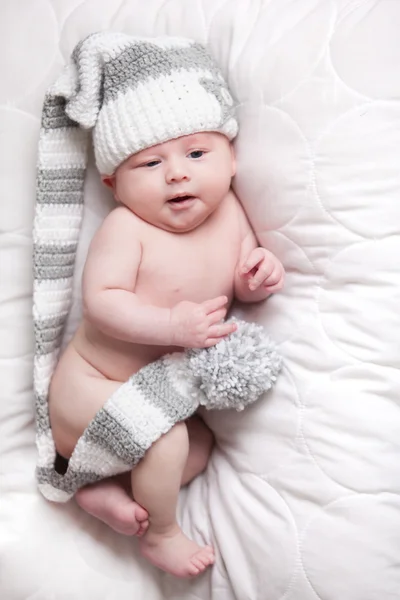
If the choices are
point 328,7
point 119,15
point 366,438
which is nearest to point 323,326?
point 366,438

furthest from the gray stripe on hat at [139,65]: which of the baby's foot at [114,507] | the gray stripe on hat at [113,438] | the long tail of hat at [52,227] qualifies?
the baby's foot at [114,507]

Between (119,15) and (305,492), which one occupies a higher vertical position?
(119,15)

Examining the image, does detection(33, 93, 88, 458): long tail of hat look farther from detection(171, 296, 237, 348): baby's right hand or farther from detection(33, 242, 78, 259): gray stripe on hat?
detection(171, 296, 237, 348): baby's right hand

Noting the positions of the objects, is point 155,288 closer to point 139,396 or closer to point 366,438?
point 139,396

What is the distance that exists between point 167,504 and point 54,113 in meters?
0.56

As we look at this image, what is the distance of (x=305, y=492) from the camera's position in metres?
0.87

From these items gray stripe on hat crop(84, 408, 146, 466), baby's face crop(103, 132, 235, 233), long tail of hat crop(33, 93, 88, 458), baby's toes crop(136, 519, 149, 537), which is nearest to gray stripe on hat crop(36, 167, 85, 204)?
long tail of hat crop(33, 93, 88, 458)

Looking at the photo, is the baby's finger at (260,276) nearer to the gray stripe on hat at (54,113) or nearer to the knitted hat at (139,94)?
the knitted hat at (139,94)

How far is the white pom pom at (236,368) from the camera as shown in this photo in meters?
0.87

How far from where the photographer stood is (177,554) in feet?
3.05

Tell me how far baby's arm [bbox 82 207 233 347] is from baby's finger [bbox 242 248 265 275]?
0.05 metres

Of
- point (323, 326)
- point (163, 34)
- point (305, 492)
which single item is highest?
point (163, 34)

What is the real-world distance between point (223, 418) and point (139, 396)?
14 cm

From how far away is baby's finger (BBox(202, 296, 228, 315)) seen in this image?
88cm
